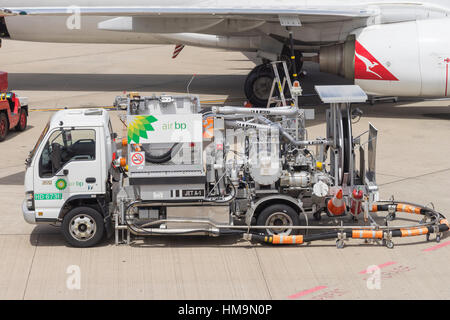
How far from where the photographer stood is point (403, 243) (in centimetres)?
1125

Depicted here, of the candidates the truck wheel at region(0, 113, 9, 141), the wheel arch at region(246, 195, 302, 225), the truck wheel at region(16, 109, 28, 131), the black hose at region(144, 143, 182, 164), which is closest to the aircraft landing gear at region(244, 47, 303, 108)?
the truck wheel at region(16, 109, 28, 131)

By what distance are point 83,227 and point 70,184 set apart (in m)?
0.70

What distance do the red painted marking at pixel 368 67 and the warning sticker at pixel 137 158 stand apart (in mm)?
10637

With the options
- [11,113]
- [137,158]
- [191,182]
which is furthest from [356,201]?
[11,113]

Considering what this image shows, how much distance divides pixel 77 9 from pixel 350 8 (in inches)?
312

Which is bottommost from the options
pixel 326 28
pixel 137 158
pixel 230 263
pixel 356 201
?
pixel 230 263

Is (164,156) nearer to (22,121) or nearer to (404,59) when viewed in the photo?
(22,121)

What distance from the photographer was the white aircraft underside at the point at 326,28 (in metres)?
19.3

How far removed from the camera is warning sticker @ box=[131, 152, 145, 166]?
10.8m

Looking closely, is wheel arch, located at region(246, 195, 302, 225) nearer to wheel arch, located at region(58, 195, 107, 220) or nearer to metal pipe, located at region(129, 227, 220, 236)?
metal pipe, located at region(129, 227, 220, 236)

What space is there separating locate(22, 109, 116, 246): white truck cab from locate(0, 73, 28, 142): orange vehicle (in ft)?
25.9

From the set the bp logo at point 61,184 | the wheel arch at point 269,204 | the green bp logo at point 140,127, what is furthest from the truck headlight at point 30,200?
the wheel arch at point 269,204

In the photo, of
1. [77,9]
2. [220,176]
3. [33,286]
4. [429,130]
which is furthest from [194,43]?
[33,286]

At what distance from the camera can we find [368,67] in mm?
19703
